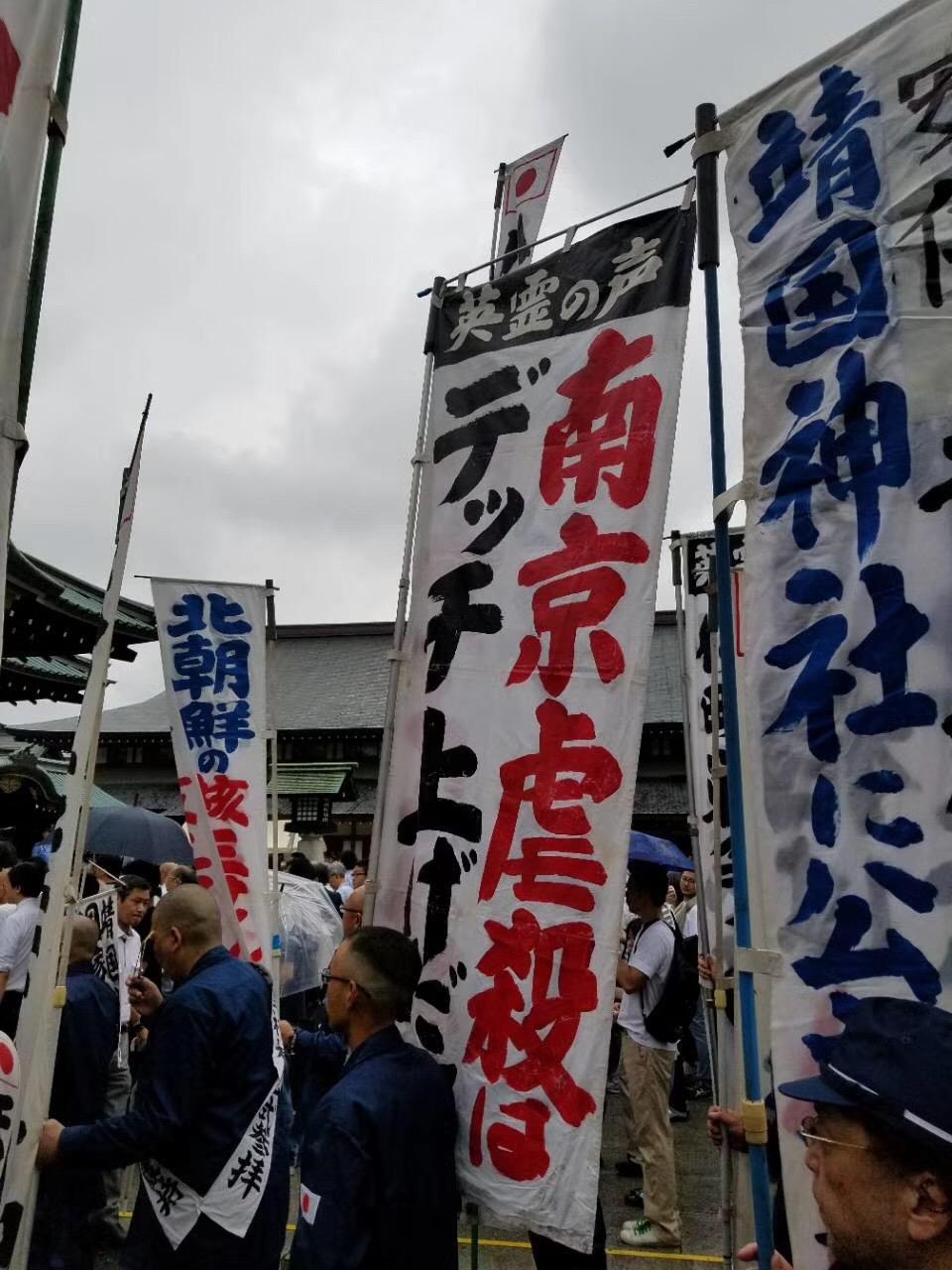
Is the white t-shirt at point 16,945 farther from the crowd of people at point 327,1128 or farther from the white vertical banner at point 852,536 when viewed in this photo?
the white vertical banner at point 852,536

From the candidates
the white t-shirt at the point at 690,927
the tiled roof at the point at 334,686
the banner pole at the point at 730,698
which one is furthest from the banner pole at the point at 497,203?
the tiled roof at the point at 334,686

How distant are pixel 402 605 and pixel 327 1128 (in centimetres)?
181

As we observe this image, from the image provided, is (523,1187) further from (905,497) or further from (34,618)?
(34,618)

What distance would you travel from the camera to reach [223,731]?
6012mm

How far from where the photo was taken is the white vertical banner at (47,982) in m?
2.76

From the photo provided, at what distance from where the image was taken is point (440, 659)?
140 inches

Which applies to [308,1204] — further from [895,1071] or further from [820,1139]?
[895,1071]

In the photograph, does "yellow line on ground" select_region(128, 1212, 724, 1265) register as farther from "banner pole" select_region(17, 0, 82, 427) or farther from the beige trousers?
"banner pole" select_region(17, 0, 82, 427)

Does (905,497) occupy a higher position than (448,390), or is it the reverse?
(448,390)

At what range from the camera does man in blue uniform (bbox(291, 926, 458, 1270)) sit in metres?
2.56

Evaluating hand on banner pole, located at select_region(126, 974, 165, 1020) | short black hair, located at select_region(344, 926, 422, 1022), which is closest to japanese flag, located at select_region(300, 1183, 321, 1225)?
short black hair, located at select_region(344, 926, 422, 1022)

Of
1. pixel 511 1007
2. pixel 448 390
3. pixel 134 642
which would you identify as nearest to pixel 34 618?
pixel 134 642

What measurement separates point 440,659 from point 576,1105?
1.55 metres

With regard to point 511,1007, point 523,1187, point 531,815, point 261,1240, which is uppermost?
point 531,815
